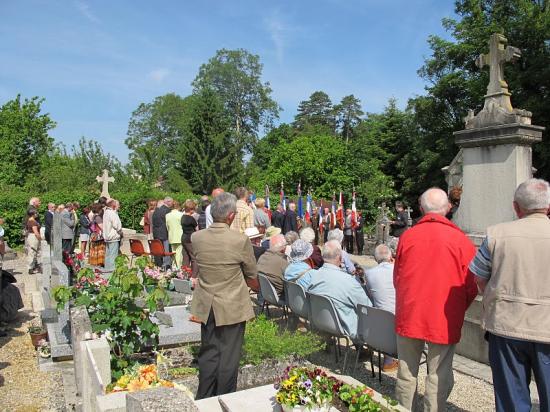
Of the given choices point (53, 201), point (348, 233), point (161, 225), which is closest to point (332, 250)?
point (161, 225)

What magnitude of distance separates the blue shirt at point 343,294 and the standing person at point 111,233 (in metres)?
6.21

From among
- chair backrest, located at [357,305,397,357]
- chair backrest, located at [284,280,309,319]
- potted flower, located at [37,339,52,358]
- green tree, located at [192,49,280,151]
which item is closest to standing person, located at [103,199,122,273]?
potted flower, located at [37,339,52,358]

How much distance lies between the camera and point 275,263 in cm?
693

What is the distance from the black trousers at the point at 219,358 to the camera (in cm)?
385

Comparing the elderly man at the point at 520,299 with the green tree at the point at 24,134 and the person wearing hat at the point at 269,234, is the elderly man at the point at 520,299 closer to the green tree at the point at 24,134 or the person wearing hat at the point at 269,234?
the person wearing hat at the point at 269,234

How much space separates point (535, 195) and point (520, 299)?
640 millimetres

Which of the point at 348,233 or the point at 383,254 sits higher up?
the point at 383,254

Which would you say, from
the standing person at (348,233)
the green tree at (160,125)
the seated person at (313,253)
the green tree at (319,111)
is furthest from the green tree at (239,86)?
the seated person at (313,253)

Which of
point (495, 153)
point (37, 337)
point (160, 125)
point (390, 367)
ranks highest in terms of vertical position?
point (160, 125)

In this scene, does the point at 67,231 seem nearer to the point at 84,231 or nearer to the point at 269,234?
the point at 84,231

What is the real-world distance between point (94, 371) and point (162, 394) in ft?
4.23

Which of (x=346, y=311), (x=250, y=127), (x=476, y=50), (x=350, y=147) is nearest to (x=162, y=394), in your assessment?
(x=346, y=311)

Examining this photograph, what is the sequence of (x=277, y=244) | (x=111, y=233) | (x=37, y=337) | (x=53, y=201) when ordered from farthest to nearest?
(x=53, y=201) → (x=111, y=233) → (x=277, y=244) → (x=37, y=337)

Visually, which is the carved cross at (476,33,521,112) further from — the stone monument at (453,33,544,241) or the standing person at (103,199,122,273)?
the standing person at (103,199,122,273)
